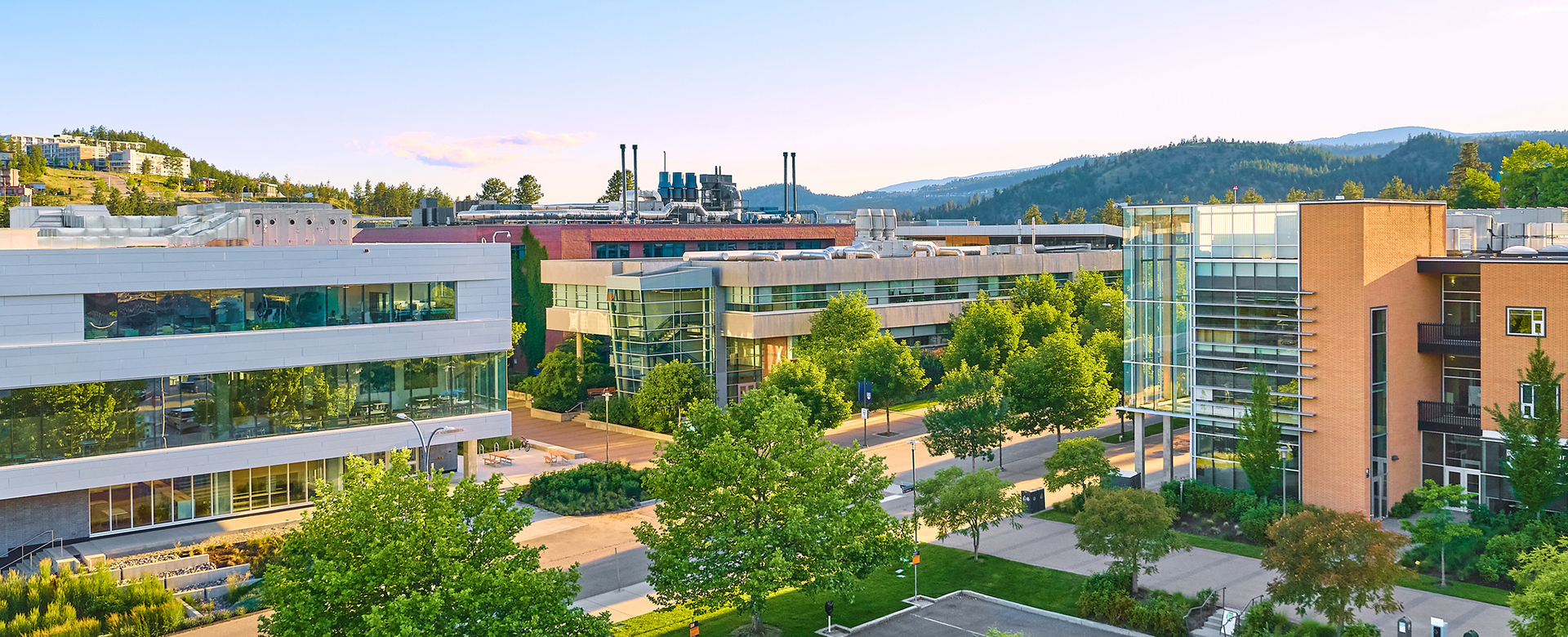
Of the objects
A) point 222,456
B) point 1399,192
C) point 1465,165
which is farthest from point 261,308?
point 1399,192

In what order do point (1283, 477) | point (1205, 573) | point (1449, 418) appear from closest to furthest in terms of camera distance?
point (1205, 573) < point (1283, 477) < point (1449, 418)

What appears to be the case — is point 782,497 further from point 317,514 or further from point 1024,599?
point 317,514

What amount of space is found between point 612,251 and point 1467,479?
174ft

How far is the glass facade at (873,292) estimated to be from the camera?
6241cm

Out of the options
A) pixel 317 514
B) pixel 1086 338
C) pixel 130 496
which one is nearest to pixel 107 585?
pixel 130 496

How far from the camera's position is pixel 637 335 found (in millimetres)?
60688

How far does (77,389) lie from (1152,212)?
35.5 meters

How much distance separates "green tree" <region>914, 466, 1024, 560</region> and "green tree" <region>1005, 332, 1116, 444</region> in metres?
12.7

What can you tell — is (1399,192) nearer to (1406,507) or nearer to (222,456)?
(1406,507)

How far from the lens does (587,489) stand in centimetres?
4500

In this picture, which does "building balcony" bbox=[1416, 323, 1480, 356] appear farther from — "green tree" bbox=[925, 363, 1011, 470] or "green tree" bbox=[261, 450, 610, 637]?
"green tree" bbox=[261, 450, 610, 637]

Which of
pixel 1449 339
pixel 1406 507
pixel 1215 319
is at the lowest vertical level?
pixel 1406 507

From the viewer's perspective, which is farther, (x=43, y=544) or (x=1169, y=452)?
(x=1169, y=452)

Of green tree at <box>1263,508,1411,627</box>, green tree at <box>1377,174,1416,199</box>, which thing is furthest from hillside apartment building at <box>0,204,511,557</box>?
Result: green tree at <box>1377,174,1416,199</box>
